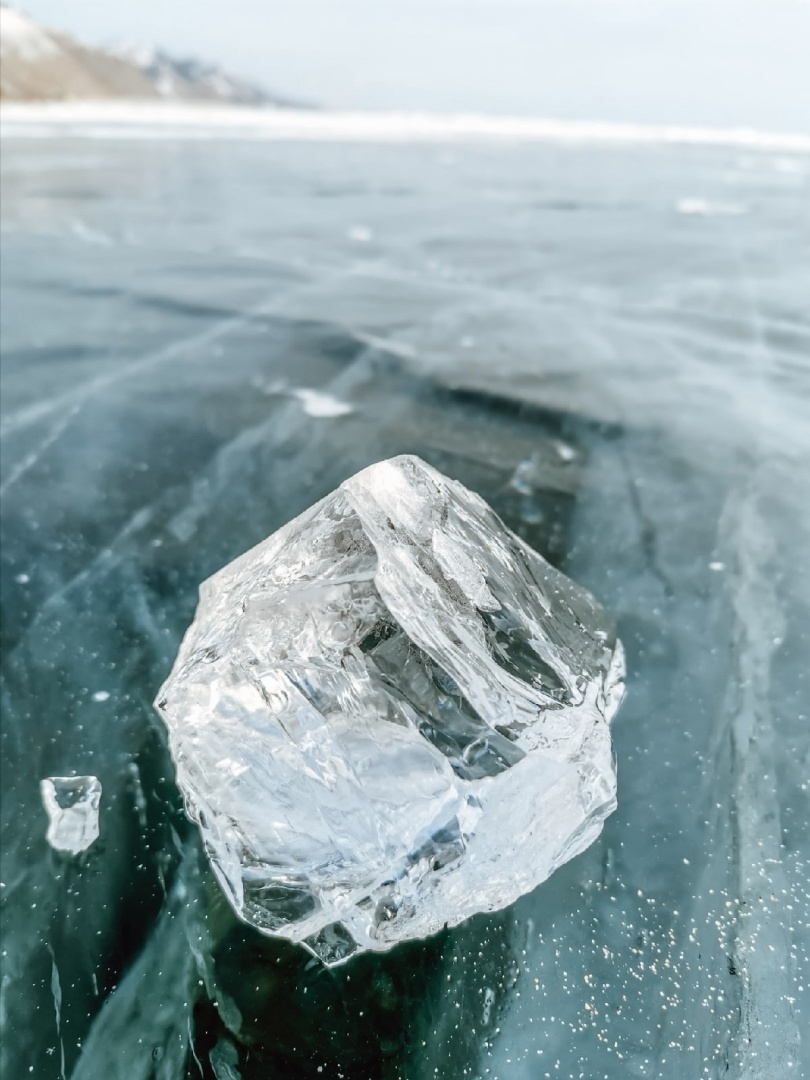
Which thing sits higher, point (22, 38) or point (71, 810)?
point (22, 38)

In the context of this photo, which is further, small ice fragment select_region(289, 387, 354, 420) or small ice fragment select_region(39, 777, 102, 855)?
small ice fragment select_region(289, 387, 354, 420)

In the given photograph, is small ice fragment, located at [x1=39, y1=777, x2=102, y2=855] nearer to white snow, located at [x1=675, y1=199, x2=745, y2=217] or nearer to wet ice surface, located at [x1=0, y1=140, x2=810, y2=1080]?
wet ice surface, located at [x1=0, y1=140, x2=810, y2=1080]

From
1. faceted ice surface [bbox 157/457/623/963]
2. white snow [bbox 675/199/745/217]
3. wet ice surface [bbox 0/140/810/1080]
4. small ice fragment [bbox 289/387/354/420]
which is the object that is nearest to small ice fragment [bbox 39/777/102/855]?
wet ice surface [bbox 0/140/810/1080]

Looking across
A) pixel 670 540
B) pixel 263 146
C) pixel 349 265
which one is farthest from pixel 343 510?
pixel 263 146

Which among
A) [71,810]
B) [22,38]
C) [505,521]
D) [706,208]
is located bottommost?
[71,810]

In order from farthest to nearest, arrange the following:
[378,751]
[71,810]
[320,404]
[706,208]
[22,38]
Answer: [706,208] < [22,38] < [320,404] < [71,810] < [378,751]

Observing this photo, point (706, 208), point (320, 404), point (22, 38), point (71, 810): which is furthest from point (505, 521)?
point (706, 208)

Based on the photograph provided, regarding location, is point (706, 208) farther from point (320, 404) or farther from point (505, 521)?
point (505, 521)
